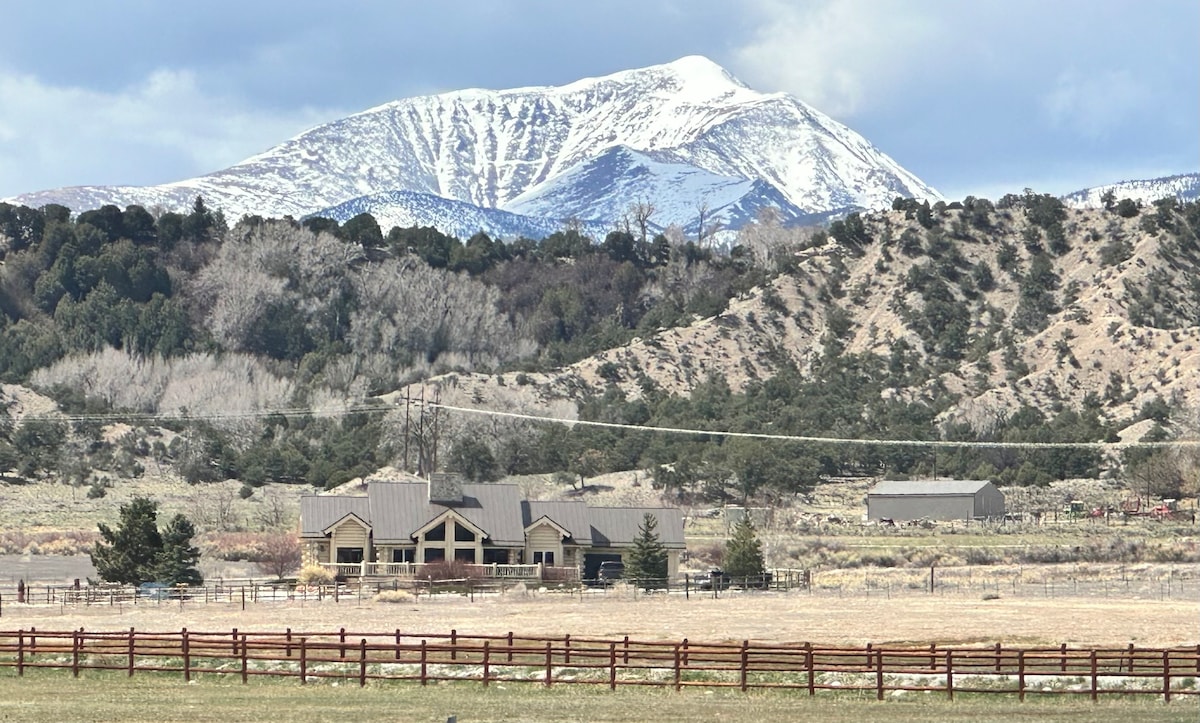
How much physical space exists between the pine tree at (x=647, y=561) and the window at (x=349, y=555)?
39.3 ft

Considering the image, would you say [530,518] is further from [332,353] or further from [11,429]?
[332,353]

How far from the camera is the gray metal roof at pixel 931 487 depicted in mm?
129000

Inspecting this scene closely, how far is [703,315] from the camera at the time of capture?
632 feet

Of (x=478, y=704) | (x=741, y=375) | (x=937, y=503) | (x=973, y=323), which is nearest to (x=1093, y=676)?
(x=478, y=704)

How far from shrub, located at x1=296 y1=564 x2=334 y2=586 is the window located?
161cm

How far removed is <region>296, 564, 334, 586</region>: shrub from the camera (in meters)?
83.1

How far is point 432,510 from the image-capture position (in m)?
89.2

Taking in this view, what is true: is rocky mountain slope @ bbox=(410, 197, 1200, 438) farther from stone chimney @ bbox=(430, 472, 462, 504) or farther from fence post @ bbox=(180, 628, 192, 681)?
fence post @ bbox=(180, 628, 192, 681)

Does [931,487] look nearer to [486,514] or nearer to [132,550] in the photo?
[486,514]

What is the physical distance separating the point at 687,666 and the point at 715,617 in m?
23.2

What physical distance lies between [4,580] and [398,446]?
236 feet

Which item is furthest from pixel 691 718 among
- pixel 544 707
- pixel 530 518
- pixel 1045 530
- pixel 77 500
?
pixel 77 500

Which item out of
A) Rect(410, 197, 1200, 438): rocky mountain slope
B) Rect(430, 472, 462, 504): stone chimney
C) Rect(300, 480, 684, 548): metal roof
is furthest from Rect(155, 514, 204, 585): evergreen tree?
Rect(410, 197, 1200, 438): rocky mountain slope

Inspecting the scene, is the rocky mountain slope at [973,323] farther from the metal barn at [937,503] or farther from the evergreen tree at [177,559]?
the evergreen tree at [177,559]
